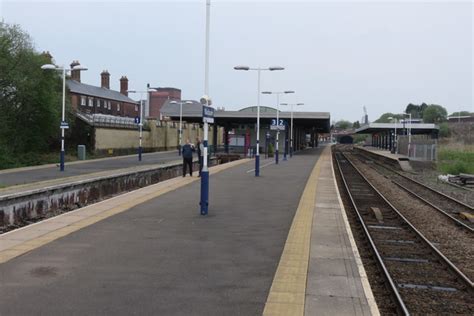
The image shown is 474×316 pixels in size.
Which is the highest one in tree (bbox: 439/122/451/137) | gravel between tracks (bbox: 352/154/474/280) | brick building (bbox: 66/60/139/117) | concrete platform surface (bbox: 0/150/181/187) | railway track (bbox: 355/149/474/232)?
brick building (bbox: 66/60/139/117)

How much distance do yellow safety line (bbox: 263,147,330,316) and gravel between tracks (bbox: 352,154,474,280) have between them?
2.76 metres

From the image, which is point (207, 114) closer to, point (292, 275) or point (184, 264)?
point (184, 264)

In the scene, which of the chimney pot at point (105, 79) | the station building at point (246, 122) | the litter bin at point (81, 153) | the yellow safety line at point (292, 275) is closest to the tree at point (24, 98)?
the litter bin at point (81, 153)

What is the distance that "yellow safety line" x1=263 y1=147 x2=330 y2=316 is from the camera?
523 cm

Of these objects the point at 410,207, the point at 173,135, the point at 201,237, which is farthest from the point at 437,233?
the point at 173,135

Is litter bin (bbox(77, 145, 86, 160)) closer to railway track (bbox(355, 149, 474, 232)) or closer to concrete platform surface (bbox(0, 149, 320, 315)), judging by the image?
railway track (bbox(355, 149, 474, 232))

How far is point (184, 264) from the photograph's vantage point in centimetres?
693

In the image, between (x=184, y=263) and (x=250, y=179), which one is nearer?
(x=184, y=263)

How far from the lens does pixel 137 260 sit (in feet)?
23.3

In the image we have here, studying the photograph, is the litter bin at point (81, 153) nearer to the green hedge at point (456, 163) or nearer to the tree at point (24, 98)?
the tree at point (24, 98)

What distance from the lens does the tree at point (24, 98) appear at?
34438 millimetres

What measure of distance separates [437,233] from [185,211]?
6135 millimetres

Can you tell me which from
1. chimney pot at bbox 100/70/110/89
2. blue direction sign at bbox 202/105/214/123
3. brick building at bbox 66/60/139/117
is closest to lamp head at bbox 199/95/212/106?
blue direction sign at bbox 202/105/214/123

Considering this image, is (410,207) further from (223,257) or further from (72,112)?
(72,112)
